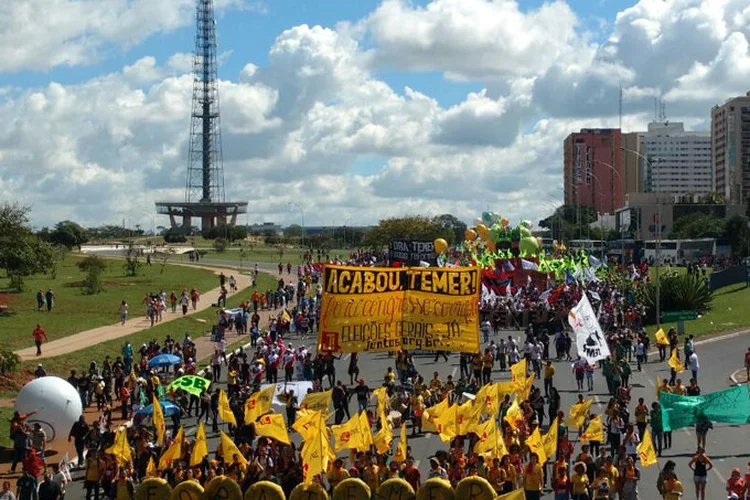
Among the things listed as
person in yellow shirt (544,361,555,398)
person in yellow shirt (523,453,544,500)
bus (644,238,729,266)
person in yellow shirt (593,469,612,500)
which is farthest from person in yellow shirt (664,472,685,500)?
bus (644,238,729,266)

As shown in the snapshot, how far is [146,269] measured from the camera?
8169 centimetres

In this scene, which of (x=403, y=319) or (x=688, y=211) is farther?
(x=688, y=211)

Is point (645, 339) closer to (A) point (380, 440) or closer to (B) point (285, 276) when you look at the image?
(A) point (380, 440)

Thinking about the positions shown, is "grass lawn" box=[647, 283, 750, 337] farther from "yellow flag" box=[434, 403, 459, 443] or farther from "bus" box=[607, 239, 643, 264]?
"bus" box=[607, 239, 643, 264]

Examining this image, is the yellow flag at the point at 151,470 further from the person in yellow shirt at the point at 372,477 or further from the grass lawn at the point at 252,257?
the grass lawn at the point at 252,257

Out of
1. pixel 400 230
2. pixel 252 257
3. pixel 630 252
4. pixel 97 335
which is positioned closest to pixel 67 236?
pixel 252 257

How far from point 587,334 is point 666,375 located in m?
10.2

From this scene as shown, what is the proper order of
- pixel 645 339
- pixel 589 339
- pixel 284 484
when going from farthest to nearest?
pixel 645 339
pixel 589 339
pixel 284 484

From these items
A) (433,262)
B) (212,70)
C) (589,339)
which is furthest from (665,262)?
(212,70)

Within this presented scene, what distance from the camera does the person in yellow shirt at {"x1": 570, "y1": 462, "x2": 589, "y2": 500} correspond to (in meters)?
16.5

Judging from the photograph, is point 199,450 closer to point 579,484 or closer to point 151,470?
point 151,470

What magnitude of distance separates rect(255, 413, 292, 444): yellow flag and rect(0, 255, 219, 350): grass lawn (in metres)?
22.1

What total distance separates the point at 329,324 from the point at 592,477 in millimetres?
5871

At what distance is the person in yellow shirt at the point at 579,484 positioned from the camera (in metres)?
16.5
